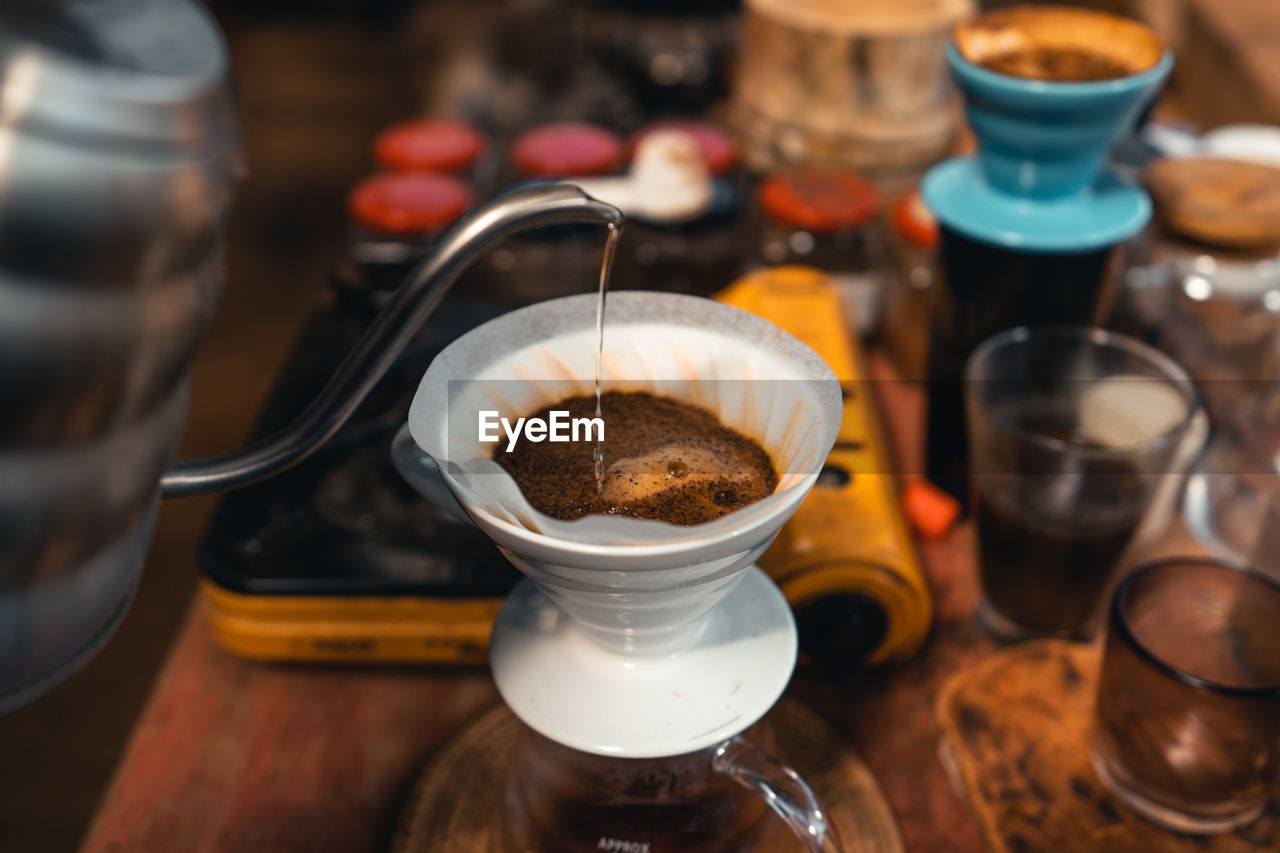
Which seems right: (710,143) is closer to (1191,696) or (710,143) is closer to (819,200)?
(819,200)

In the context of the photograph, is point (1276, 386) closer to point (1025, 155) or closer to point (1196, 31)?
point (1025, 155)

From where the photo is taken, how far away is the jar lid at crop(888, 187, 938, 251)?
919 millimetres

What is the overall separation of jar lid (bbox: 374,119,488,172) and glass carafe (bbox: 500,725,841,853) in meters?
0.69

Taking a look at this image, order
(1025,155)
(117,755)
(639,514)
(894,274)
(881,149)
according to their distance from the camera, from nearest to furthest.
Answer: (639,514) → (1025,155) → (894,274) → (881,149) → (117,755)

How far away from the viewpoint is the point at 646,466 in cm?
45

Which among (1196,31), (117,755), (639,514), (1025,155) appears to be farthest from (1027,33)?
(117,755)

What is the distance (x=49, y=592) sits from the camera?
326 millimetres

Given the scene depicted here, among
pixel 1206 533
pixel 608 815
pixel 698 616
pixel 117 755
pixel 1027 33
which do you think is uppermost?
pixel 1027 33

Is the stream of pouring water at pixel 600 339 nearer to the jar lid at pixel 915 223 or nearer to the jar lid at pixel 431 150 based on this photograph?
the jar lid at pixel 915 223

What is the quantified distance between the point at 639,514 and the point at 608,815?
7.1 inches

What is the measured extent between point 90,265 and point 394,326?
14cm

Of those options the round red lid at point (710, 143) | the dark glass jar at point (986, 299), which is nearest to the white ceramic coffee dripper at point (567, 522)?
the dark glass jar at point (986, 299)

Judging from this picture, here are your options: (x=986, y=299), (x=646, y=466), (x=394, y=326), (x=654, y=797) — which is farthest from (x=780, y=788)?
(x=986, y=299)

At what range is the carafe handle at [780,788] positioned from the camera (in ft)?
1.55
